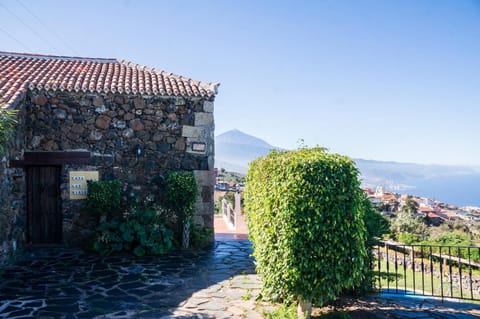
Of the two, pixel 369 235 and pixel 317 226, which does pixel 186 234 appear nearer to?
pixel 369 235

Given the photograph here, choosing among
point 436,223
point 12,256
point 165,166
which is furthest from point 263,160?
point 436,223

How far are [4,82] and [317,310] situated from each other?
334 inches

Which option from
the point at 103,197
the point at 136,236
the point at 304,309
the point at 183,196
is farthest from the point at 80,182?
the point at 304,309

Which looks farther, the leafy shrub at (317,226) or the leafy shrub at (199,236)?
the leafy shrub at (199,236)

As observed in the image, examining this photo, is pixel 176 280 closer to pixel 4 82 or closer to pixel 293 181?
pixel 293 181

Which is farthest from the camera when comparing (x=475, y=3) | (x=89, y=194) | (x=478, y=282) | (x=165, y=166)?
(x=478, y=282)

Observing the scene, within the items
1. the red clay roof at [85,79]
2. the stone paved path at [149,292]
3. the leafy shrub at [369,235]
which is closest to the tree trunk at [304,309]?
the stone paved path at [149,292]

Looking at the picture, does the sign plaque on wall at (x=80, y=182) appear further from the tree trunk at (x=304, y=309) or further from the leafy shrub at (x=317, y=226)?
the tree trunk at (x=304, y=309)

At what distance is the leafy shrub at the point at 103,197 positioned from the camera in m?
8.70

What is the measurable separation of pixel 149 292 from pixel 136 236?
2.83m

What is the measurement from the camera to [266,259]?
4934 mm

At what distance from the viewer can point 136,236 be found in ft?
28.5

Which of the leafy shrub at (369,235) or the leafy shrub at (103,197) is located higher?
the leafy shrub at (103,197)

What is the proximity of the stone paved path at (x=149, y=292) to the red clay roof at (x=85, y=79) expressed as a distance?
3354mm
